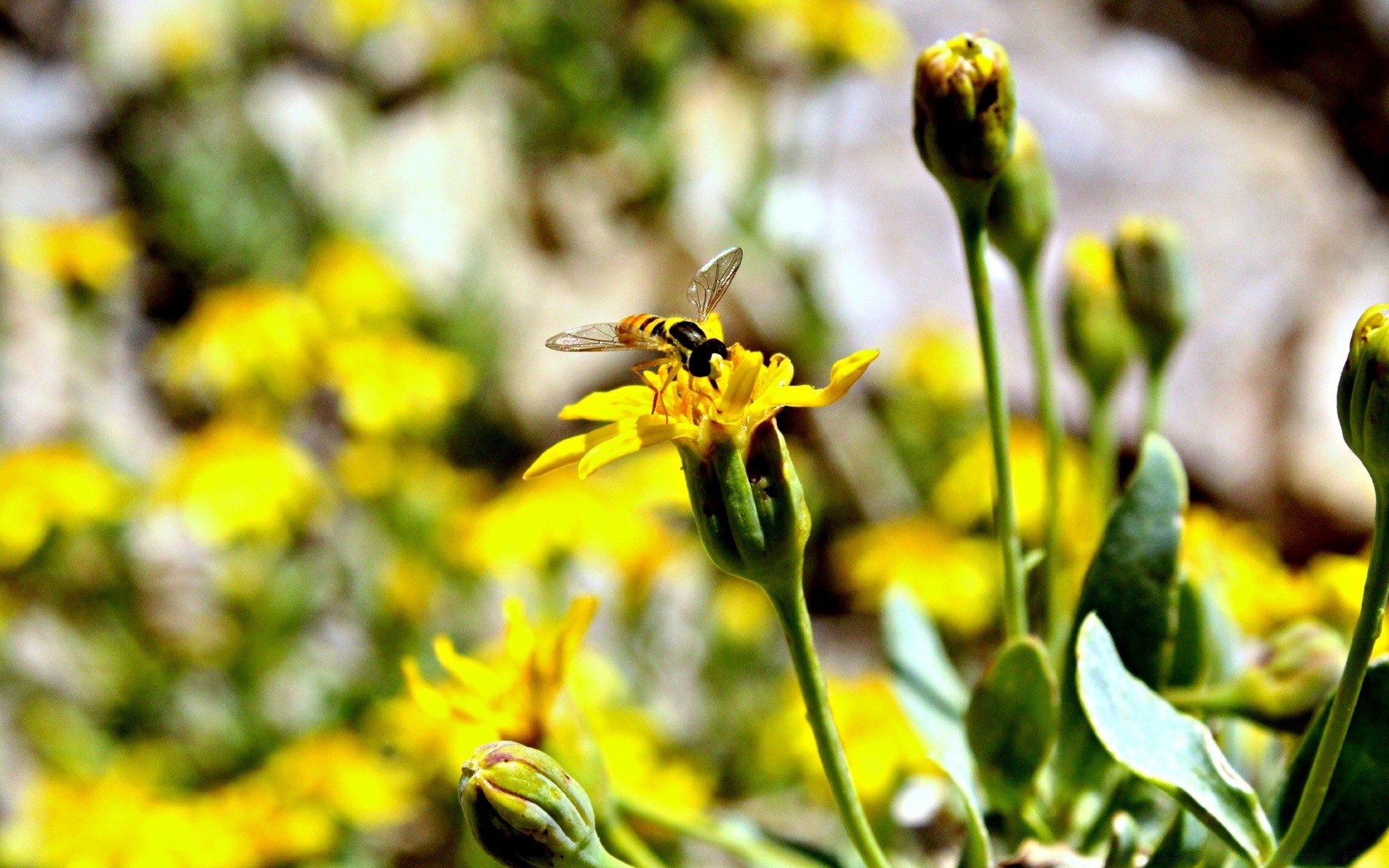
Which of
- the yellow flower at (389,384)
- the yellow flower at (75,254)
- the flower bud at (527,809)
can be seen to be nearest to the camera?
the flower bud at (527,809)

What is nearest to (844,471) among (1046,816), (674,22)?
(674,22)

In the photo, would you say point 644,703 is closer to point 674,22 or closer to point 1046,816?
point 1046,816

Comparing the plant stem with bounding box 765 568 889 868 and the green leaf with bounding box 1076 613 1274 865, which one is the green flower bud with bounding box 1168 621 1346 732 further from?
the plant stem with bounding box 765 568 889 868

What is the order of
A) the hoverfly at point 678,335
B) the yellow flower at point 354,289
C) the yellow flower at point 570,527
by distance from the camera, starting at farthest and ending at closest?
the yellow flower at point 354,289
the yellow flower at point 570,527
the hoverfly at point 678,335

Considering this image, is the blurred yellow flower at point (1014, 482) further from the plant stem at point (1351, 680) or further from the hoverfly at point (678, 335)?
the plant stem at point (1351, 680)

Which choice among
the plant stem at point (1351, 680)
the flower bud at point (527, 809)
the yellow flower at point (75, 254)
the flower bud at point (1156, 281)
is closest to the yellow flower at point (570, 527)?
the yellow flower at point (75, 254)

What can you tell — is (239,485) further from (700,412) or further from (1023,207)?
(700,412)
